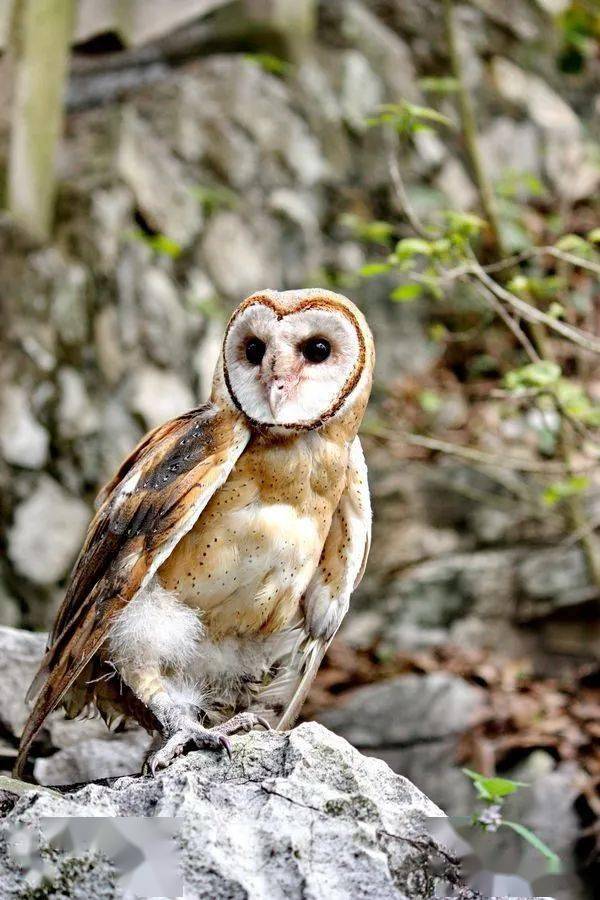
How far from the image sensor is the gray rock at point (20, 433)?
4328 millimetres

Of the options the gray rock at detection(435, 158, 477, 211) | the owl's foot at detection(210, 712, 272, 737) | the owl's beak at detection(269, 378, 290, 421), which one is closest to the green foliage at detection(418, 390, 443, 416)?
the gray rock at detection(435, 158, 477, 211)

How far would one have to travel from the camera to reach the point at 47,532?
439cm

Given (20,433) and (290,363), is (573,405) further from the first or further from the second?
(20,433)

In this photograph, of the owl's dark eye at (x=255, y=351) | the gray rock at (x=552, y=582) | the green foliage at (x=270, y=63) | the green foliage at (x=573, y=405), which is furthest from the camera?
the green foliage at (x=270, y=63)

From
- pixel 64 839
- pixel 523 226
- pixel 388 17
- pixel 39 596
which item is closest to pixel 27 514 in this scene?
pixel 39 596

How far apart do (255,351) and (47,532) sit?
84.8 inches

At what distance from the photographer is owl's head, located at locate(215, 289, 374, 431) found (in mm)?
2461

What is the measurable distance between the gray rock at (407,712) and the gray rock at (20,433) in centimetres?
160

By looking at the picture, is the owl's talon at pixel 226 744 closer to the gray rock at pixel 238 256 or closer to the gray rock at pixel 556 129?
the gray rock at pixel 238 256

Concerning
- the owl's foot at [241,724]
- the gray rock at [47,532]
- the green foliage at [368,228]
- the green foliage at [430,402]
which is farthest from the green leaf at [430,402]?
the owl's foot at [241,724]

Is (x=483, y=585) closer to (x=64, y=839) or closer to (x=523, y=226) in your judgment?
(x=523, y=226)

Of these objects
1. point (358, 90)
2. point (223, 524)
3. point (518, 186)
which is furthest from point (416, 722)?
point (358, 90)

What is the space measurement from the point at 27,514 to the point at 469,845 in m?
2.74

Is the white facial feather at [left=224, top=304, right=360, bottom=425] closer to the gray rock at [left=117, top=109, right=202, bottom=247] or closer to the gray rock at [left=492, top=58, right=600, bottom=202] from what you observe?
the gray rock at [left=117, top=109, right=202, bottom=247]
